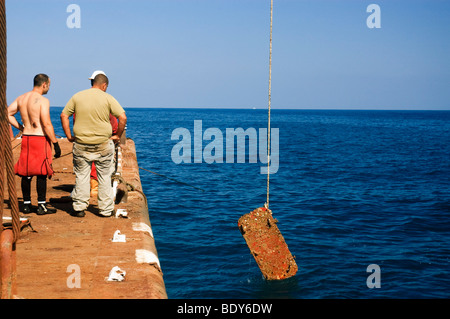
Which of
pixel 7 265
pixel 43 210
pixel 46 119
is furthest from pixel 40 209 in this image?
pixel 7 265

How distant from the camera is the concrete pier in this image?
429 centimetres

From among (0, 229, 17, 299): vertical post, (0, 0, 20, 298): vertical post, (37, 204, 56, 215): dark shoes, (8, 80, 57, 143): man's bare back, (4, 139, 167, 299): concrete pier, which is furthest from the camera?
(37, 204, 56, 215): dark shoes

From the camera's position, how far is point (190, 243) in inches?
449

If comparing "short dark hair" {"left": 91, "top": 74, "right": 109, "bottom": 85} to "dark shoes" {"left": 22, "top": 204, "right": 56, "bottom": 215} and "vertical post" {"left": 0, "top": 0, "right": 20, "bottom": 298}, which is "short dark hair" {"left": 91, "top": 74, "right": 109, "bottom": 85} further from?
"vertical post" {"left": 0, "top": 0, "right": 20, "bottom": 298}

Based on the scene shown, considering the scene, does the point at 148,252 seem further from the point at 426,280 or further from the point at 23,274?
the point at 426,280

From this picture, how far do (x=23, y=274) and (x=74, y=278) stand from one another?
1.80 feet

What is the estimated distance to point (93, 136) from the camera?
6574 millimetres

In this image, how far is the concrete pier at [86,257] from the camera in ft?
14.1

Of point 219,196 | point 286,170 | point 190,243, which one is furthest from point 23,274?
point 286,170

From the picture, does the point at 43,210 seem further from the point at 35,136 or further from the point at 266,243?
the point at 266,243

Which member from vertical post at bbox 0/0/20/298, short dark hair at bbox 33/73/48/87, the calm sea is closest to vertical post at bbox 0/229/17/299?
vertical post at bbox 0/0/20/298

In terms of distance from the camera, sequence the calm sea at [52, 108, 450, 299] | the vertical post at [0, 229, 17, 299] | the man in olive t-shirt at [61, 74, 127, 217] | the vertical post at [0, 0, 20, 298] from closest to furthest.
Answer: the vertical post at [0, 0, 20, 298] < the vertical post at [0, 229, 17, 299] < the man in olive t-shirt at [61, 74, 127, 217] < the calm sea at [52, 108, 450, 299]

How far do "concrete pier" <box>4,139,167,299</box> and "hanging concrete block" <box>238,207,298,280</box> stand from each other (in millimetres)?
1465

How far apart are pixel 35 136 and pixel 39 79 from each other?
83 cm
